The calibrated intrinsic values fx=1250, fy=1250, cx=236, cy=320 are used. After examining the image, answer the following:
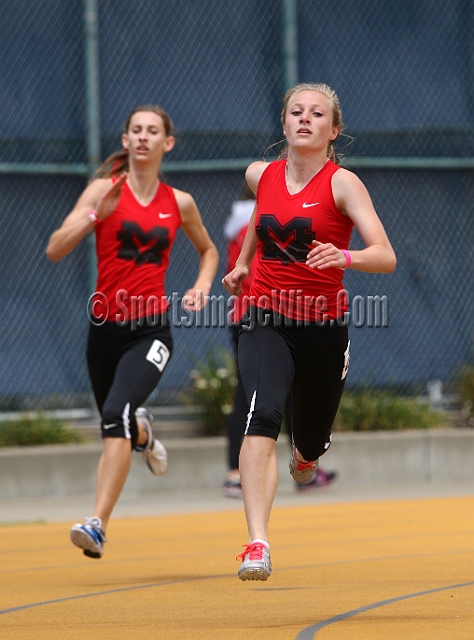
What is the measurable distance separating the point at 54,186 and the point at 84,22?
157 centimetres

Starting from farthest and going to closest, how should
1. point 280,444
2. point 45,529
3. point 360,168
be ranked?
point 360,168 → point 280,444 → point 45,529

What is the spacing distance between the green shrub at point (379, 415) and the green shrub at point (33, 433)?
8.20 feet

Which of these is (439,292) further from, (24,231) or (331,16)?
(24,231)

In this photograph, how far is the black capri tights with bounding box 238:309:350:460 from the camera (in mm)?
5035

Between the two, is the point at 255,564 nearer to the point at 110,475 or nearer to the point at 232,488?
the point at 110,475

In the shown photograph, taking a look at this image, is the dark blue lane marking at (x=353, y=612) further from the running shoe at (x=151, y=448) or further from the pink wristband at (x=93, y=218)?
the pink wristband at (x=93, y=218)

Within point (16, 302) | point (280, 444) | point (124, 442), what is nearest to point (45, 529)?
point (124, 442)

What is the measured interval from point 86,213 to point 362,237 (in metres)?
2.22

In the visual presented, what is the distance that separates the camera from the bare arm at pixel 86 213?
663 centimetres

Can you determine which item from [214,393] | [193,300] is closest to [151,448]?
[193,300]

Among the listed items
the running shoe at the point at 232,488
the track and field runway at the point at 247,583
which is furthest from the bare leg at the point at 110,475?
the running shoe at the point at 232,488

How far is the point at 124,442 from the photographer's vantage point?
6367 mm

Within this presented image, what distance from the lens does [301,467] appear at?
5.96m

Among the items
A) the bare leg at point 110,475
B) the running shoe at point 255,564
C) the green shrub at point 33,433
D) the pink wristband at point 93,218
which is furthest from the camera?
the green shrub at point 33,433
